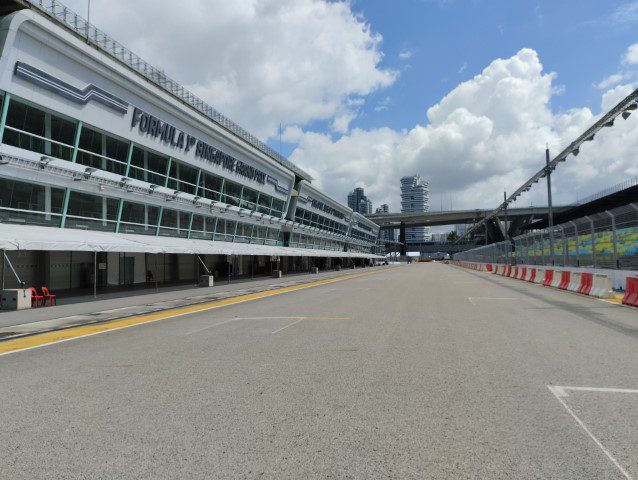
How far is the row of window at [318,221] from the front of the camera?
6388cm

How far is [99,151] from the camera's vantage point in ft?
82.4

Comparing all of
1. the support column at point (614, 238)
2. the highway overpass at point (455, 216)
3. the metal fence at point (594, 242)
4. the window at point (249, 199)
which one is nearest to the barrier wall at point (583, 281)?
the support column at point (614, 238)

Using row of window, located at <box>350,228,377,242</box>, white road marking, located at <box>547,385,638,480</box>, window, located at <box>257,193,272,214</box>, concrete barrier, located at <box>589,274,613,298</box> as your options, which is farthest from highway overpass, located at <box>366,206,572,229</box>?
white road marking, located at <box>547,385,638,480</box>

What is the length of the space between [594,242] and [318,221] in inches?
2134

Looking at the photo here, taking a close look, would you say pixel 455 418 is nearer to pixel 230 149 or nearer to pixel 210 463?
pixel 210 463

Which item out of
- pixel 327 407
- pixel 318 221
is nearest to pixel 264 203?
pixel 318 221

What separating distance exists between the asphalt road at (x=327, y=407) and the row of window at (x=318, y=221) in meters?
54.6

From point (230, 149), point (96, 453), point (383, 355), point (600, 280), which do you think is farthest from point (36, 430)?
point (230, 149)

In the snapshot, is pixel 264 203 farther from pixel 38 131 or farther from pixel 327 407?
pixel 327 407

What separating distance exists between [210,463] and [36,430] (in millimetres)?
1968

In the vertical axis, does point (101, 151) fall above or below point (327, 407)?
above

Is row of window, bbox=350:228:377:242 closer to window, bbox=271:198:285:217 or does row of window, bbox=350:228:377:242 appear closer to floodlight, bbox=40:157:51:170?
window, bbox=271:198:285:217

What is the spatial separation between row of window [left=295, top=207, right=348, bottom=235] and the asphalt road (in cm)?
5463

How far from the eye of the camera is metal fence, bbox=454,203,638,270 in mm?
17766
